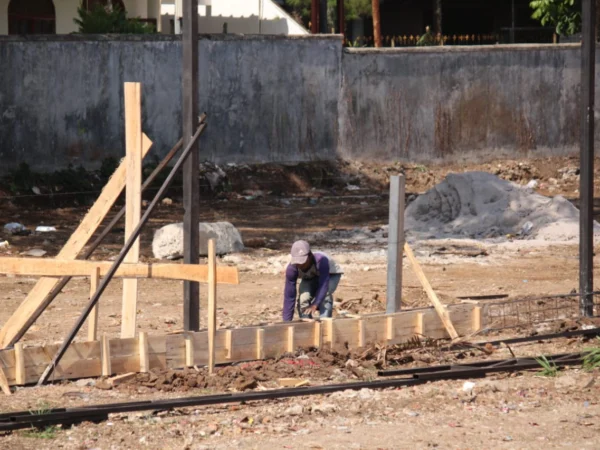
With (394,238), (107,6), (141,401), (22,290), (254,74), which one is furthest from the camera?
(107,6)

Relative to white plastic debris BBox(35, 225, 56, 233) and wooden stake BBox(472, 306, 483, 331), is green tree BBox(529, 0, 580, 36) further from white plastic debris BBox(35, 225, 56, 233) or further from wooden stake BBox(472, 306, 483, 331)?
wooden stake BBox(472, 306, 483, 331)

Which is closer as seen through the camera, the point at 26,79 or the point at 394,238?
the point at 394,238

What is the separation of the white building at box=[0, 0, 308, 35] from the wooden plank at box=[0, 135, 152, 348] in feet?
57.0

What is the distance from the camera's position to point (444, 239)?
1673 centimetres

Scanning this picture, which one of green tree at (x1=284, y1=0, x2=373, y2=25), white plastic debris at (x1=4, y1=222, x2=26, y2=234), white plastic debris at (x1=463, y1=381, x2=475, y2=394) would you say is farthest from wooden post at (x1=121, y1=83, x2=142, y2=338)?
green tree at (x1=284, y1=0, x2=373, y2=25)

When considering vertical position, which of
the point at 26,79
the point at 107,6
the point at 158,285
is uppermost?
the point at 107,6

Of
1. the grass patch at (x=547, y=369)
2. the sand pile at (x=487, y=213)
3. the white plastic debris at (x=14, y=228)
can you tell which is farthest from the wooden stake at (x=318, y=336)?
the white plastic debris at (x=14, y=228)

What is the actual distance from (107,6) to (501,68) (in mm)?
9047

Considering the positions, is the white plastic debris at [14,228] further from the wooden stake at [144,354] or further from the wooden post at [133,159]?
the wooden stake at [144,354]

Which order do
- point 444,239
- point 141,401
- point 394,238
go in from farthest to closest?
point 444,239, point 394,238, point 141,401

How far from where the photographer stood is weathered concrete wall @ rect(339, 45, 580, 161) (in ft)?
75.5

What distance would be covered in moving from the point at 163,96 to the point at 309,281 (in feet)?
36.9

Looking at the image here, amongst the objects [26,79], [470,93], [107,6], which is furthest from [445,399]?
[107,6]

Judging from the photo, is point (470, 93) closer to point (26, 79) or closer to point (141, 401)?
point (26, 79)
